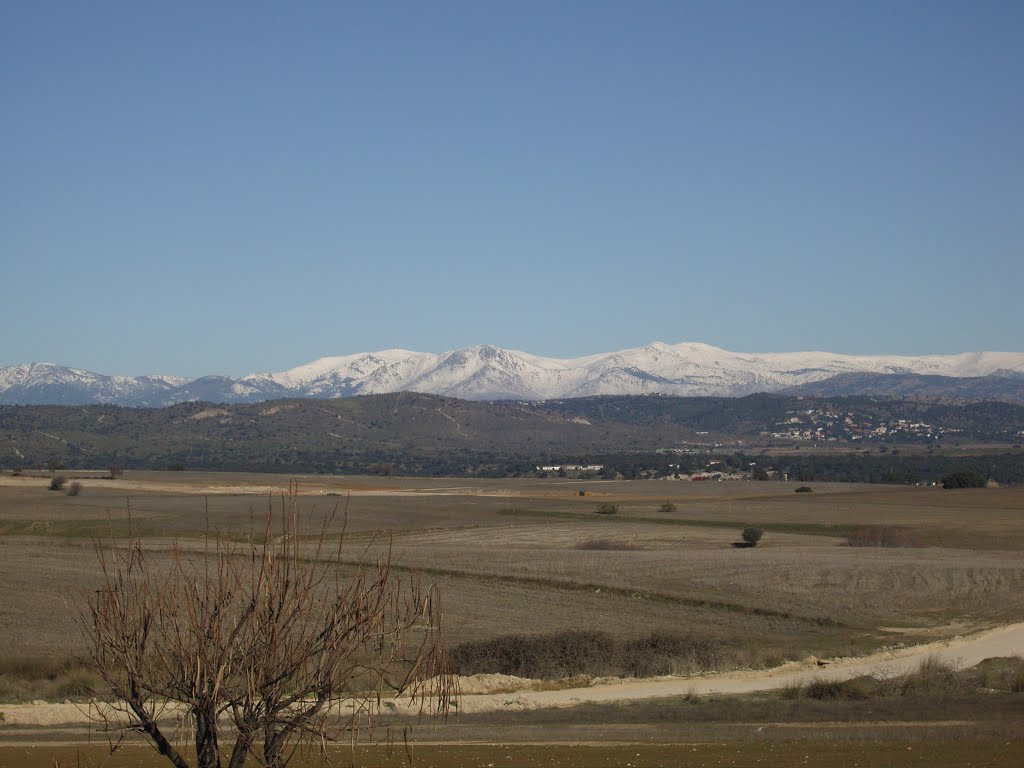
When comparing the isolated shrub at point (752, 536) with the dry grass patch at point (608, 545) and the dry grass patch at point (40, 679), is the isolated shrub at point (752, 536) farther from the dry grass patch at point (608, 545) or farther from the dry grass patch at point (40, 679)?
the dry grass patch at point (40, 679)

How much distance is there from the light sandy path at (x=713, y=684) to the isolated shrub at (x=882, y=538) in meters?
34.0

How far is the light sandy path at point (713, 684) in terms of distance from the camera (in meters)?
25.8

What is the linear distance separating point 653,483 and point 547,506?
42124 mm

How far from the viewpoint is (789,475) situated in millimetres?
167875

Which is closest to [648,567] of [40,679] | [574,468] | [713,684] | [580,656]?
[580,656]

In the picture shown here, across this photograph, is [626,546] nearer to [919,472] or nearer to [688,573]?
[688,573]

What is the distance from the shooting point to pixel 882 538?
238 ft

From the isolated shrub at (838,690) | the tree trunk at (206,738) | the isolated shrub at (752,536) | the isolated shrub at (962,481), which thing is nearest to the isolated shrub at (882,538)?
the isolated shrub at (752,536)

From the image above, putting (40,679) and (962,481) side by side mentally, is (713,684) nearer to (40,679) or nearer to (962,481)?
(40,679)

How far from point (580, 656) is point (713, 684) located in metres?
4.02

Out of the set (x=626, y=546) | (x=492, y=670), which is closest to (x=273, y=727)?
(x=492, y=670)

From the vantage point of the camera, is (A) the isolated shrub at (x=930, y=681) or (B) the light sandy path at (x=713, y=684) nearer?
(B) the light sandy path at (x=713, y=684)

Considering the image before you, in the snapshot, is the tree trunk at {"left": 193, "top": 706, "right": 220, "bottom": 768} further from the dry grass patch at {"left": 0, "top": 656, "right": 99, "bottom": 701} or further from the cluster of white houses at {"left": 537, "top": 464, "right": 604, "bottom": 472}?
the cluster of white houses at {"left": 537, "top": 464, "right": 604, "bottom": 472}

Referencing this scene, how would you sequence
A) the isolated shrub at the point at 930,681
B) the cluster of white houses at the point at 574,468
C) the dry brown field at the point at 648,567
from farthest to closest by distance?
the cluster of white houses at the point at 574,468 < the dry brown field at the point at 648,567 < the isolated shrub at the point at 930,681
